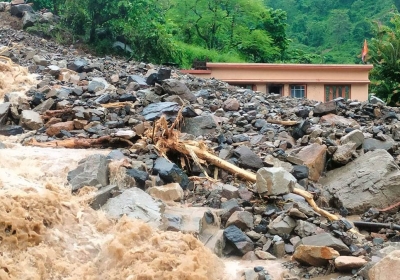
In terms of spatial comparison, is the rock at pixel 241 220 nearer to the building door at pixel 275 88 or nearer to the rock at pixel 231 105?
the rock at pixel 231 105

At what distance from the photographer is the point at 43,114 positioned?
352 inches

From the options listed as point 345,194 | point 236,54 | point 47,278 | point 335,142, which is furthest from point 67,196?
point 236,54

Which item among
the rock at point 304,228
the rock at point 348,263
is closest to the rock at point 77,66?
the rock at point 304,228

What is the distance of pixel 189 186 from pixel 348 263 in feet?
7.97

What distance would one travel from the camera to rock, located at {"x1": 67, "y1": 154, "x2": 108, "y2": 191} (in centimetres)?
612

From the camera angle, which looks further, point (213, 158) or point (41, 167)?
point (213, 158)

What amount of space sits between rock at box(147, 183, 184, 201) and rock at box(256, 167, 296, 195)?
3.05ft

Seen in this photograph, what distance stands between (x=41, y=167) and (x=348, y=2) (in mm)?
24874

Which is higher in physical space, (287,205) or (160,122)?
(160,122)

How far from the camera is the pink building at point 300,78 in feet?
47.9

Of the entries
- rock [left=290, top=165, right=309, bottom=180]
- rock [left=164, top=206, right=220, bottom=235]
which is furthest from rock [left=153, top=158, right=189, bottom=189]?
rock [left=290, top=165, right=309, bottom=180]

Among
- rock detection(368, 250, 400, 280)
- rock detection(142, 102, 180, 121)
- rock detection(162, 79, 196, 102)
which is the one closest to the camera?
rock detection(368, 250, 400, 280)

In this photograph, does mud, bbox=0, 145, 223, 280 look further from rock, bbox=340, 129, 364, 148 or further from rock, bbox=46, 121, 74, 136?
rock, bbox=340, 129, 364, 148

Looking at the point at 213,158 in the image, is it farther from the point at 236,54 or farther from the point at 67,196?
the point at 236,54
